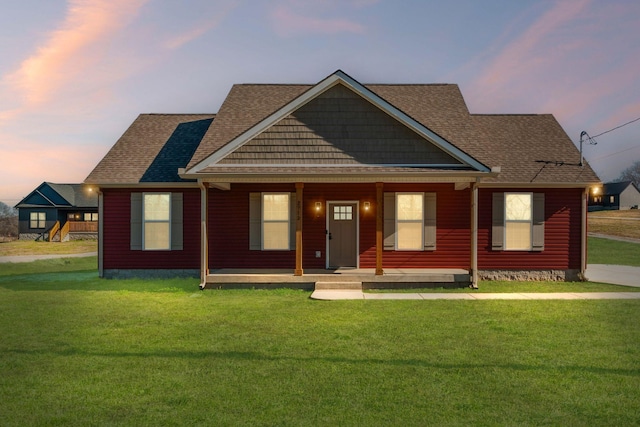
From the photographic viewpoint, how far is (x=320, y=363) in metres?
6.60

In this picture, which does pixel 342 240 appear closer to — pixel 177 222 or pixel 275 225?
pixel 275 225

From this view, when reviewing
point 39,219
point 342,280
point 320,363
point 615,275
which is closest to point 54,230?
point 39,219

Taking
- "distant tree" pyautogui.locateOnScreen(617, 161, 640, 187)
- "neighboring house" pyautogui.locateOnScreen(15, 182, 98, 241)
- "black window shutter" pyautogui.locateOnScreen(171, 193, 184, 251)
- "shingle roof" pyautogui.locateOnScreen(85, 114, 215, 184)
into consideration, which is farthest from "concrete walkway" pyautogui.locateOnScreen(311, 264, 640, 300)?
"distant tree" pyautogui.locateOnScreen(617, 161, 640, 187)

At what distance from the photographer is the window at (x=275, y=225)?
15.8 m

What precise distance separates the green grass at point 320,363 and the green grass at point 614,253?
1467 centimetres

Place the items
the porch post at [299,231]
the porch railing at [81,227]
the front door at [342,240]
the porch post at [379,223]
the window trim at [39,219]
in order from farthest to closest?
the window trim at [39,219]
the porch railing at [81,227]
the front door at [342,240]
the porch post at [299,231]
the porch post at [379,223]

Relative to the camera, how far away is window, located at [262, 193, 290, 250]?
620 inches

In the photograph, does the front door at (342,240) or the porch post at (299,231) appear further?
the front door at (342,240)

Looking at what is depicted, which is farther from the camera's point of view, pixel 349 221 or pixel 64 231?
pixel 64 231

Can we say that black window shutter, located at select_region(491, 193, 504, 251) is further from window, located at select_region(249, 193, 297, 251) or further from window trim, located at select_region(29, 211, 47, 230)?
window trim, located at select_region(29, 211, 47, 230)

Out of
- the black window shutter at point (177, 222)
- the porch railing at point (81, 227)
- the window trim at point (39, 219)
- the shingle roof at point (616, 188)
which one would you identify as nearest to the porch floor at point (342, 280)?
the black window shutter at point (177, 222)

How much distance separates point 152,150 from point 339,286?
8.52m

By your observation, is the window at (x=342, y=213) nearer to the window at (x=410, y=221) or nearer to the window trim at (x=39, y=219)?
the window at (x=410, y=221)

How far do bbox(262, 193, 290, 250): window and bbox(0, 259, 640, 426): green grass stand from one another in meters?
4.55
